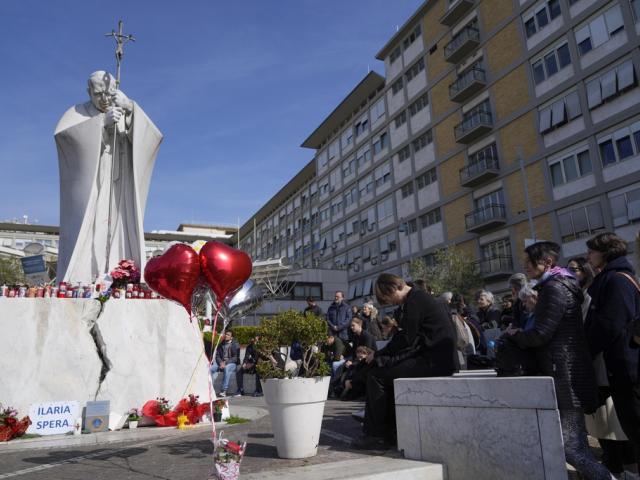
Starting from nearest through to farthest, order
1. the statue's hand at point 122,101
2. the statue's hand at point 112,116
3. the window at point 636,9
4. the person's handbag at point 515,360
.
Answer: the person's handbag at point 515,360 → the statue's hand at point 112,116 → the statue's hand at point 122,101 → the window at point 636,9

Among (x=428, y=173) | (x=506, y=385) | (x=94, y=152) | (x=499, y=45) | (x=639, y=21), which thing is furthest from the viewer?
(x=428, y=173)

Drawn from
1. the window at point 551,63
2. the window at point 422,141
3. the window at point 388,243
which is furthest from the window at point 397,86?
the window at point 551,63

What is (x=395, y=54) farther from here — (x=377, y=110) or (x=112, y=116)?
(x=112, y=116)

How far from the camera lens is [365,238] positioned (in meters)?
44.3

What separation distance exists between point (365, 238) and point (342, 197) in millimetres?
6781

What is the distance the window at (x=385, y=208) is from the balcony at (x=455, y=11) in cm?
1402

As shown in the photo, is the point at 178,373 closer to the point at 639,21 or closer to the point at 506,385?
the point at 506,385

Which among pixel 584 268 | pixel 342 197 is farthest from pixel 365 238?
pixel 584 268

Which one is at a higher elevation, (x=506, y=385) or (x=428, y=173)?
(x=428, y=173)

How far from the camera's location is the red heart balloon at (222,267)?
476 centimetres

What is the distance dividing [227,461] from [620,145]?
82.4ft

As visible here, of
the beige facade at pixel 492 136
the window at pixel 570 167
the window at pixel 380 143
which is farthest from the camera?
the window at pixel 380 143

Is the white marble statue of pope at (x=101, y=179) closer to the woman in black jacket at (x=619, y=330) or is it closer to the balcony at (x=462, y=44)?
the woman in black jacket at (x=619, y=330)

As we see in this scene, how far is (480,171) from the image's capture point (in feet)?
98.9
